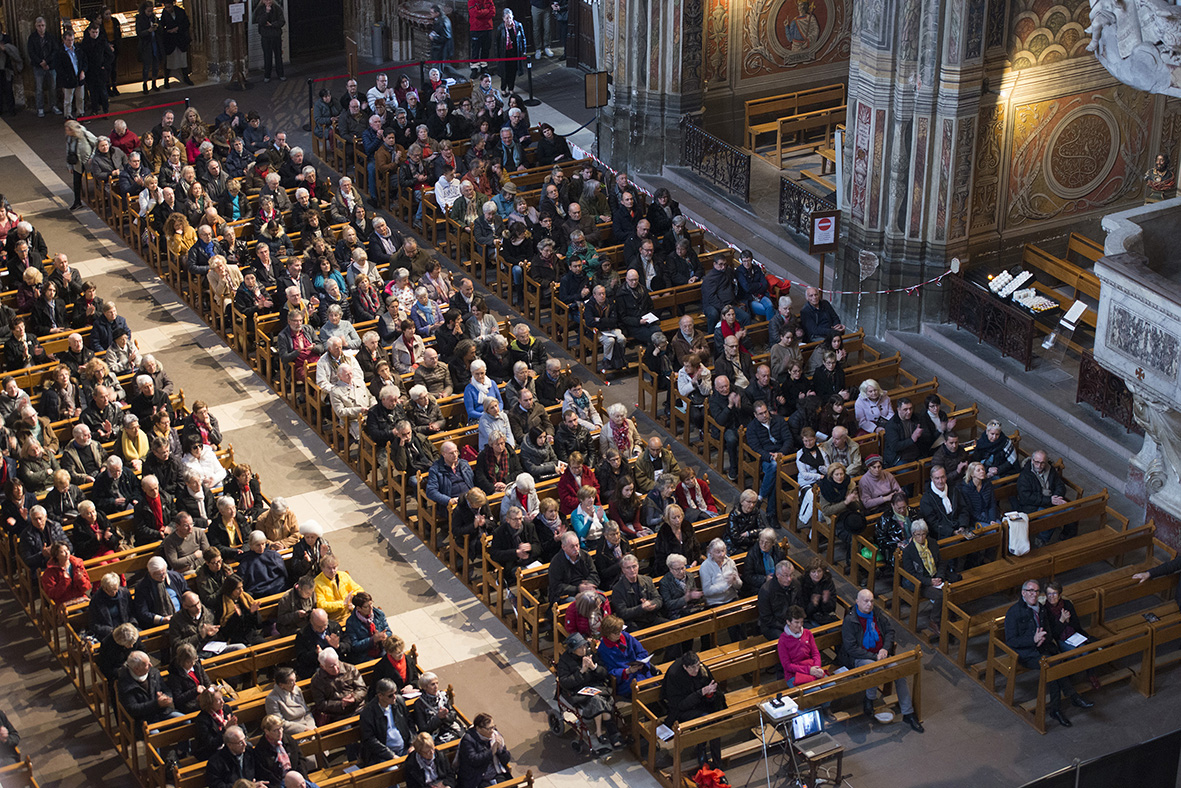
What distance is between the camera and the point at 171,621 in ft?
49.6

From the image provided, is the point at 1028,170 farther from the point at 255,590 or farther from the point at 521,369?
the point at 255,590

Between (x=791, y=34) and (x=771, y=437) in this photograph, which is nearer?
(x=771, y=437)

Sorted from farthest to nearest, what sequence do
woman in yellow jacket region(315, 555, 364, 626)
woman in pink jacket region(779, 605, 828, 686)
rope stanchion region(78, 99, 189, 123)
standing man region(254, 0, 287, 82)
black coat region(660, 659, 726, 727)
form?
1. standing man region(254, 0, 287, 82)
2. rope stanchion region(78, 99, 189, 123)
3. woman in yellow jacket region(315, 555, 364, 626)
4. woman in pink jacket region(779, 605, 828, 686)
5. black coat region(660, 659, 726, 727)

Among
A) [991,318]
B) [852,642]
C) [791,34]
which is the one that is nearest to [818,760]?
[852,642]

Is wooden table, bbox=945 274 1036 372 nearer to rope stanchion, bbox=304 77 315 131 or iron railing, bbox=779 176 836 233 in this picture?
iron railing, bbox=779 176 836 233

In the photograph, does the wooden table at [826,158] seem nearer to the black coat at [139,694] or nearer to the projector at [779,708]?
the projector at [779,708]

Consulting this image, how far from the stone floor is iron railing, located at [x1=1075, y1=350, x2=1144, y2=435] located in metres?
1.19

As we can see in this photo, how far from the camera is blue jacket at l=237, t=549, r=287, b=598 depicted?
15.9 m

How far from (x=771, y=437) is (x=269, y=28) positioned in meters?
15.4

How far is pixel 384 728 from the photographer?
14133 mm

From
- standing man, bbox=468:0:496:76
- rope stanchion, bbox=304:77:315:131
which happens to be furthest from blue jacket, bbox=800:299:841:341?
standing man, bbox=468:0:496:76

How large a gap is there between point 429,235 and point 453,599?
336 inches

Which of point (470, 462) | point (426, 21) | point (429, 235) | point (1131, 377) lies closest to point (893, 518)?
point (1131, 377)

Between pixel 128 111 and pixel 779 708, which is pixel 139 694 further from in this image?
pixel 128 111
